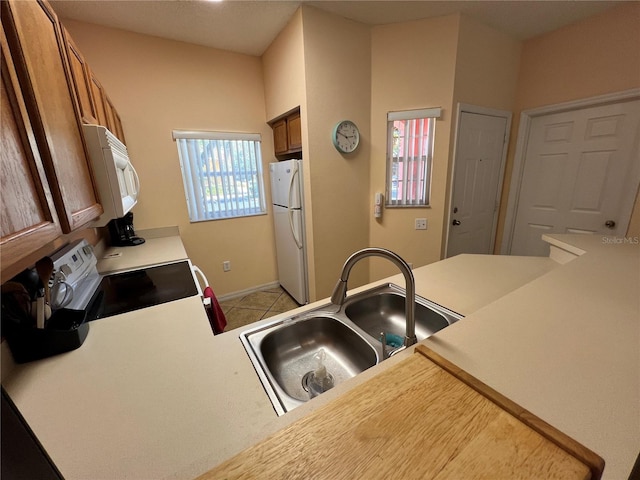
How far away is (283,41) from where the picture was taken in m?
2.36

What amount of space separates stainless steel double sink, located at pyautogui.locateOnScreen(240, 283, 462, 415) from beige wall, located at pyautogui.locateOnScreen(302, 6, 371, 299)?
4.32 feet

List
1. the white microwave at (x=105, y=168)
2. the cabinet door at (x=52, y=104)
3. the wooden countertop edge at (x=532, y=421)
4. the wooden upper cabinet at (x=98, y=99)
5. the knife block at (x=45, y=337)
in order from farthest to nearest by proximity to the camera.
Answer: the wooden upper cabinet at (x=98, y=99) < the white microwave at (x=105, y=168) < the knife block at (x=45, y=337) < the cabinet door at (x=52, y=104) < the wooden countertop edge at (x=532, y=421)

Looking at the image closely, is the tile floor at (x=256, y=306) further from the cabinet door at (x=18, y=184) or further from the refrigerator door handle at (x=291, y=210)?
the cabinet door at (x=18, y=184)

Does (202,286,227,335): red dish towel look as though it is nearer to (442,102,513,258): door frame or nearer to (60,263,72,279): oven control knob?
(60,263,72,279): oven control knob

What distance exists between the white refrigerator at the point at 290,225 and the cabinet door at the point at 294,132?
0.63 ft

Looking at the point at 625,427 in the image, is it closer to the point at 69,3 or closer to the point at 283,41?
the point at 283,41

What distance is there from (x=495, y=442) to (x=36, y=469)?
772 millimetres

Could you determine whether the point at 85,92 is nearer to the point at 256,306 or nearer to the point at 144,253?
the point at 144,253

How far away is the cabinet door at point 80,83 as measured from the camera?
1.17 metres

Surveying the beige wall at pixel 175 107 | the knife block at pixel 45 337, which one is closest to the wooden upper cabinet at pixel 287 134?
the beige wall at pixel 175 107

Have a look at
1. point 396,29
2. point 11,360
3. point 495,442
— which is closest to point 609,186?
point 396,29

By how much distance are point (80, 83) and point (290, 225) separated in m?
1.81

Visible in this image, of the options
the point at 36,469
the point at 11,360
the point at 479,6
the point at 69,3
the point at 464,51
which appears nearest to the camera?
the point at 36,469

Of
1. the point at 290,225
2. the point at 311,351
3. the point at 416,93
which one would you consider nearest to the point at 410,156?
the point at 416,93
